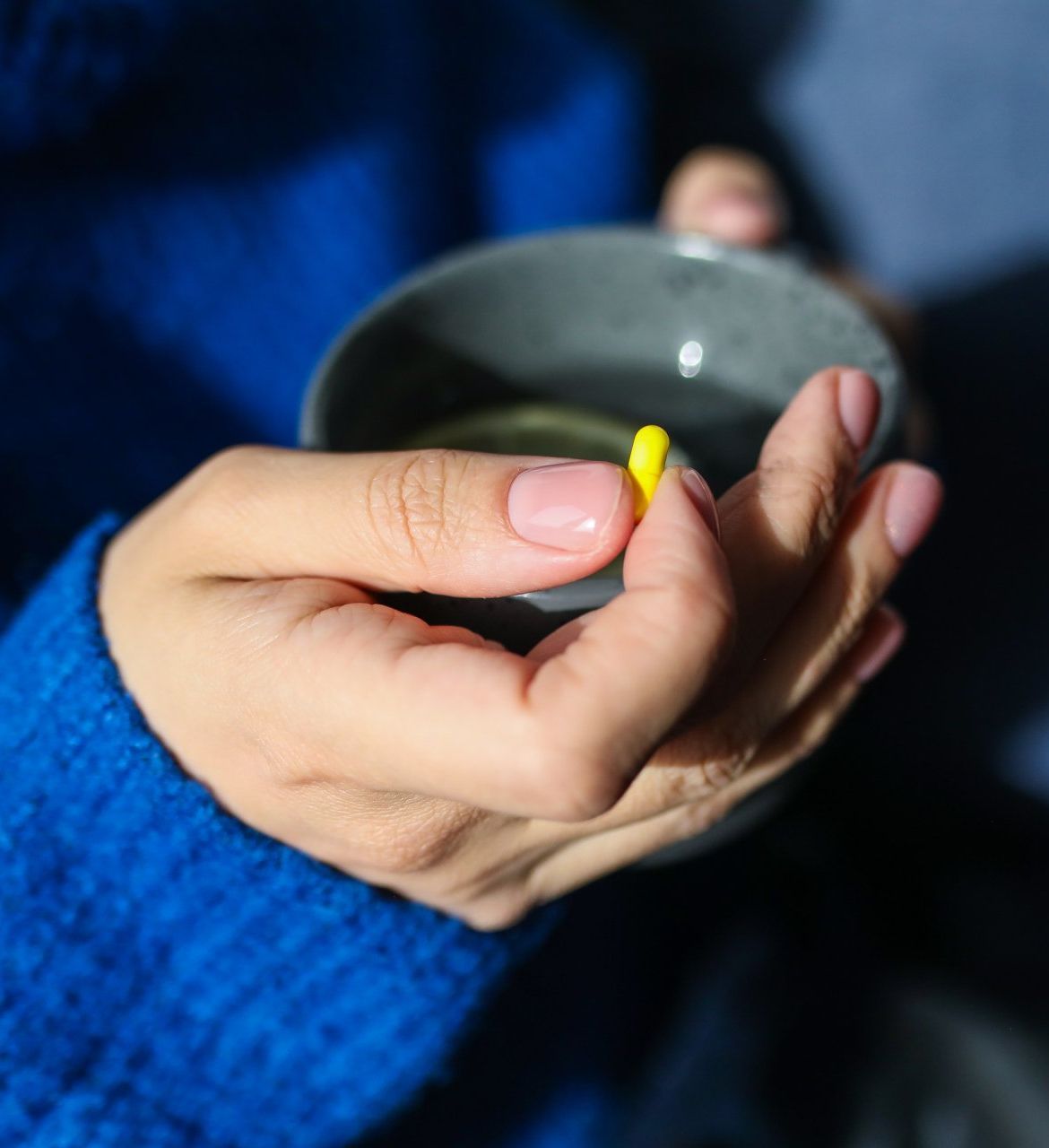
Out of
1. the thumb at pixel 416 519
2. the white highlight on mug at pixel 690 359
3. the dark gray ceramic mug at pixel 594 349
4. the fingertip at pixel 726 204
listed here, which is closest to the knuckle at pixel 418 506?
the thumb at pixel 416 519

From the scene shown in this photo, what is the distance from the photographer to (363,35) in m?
0.69

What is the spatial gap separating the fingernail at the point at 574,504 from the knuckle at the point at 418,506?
0.03 m

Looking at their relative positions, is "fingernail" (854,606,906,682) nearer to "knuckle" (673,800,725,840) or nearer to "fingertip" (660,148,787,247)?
"knuckle" (673,800,725,840)

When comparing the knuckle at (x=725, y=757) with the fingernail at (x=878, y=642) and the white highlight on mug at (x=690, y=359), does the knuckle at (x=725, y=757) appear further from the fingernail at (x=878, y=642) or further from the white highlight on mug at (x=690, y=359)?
the white highlight on mug at (x=690, y=359)

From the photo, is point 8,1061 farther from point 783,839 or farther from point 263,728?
point 783,839

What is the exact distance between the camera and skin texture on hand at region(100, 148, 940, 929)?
11.2 inches

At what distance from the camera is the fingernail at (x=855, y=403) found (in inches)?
15.3

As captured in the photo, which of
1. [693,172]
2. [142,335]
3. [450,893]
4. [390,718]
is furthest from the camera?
[693,172]

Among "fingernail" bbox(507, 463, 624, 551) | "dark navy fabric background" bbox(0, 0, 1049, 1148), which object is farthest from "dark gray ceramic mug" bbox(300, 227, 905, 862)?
"dark navy fabric background" bbox(0, 0, 1049, 1148)

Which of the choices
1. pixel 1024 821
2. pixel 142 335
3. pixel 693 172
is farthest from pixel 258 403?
pixel 1024 821

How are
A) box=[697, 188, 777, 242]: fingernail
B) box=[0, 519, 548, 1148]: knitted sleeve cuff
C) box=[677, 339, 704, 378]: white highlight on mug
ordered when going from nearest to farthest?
box=[0, 519, 548, 1148]: knitted sleeve cuff
box=[677, 339, 704, 378]: white highlight on mug
box=[697, 188, 777, 242]: fingernail

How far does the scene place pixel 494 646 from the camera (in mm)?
334

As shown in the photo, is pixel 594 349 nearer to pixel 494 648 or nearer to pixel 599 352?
pixel 599 352

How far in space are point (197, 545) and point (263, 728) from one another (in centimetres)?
8
